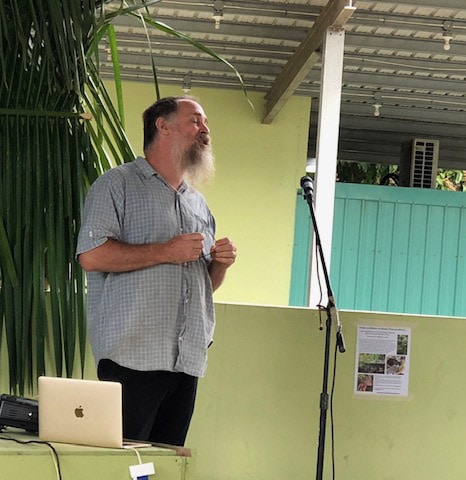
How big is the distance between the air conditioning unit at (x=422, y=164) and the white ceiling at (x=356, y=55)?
231mm

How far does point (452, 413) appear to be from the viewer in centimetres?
478

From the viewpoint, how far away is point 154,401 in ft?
9.22

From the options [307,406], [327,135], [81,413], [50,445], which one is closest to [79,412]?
[81,413]

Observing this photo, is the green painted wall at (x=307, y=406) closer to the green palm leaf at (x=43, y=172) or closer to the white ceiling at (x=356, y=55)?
the green palm leaf at (x=43, y=172)

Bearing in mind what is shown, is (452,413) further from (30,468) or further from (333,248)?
(333,248)

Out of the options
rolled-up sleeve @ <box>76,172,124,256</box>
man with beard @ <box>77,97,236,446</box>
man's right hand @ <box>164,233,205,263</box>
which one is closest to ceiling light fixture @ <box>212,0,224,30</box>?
man with beard @ <box>77,97,236,446</box>

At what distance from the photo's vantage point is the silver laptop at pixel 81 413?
7.32 ft

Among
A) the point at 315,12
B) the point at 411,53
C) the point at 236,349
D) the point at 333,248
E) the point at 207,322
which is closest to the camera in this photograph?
the point at 207,322

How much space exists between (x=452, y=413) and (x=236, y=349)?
114 cm

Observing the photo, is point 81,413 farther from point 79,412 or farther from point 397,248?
point 397,248

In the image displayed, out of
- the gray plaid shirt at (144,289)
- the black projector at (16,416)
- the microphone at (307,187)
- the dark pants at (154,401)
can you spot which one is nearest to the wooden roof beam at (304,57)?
the microphone at (307,187)

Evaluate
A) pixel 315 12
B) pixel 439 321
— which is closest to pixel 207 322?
pixel 439 321

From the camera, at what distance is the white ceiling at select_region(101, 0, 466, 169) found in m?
6.41

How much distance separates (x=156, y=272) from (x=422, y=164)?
644 centimetres
